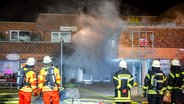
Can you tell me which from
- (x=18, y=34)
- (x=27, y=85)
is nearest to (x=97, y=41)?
(x=18, y=34)

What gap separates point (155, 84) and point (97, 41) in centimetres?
1808

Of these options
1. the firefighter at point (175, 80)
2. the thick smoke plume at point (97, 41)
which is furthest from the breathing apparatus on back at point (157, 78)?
the thick smoke plume at point (97, 41)

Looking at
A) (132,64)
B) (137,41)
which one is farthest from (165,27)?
(132,64)

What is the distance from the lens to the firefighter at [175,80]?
1225cm

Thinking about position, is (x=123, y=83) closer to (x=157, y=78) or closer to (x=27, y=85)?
(x=157, y=78)

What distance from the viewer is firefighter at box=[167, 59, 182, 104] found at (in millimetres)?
12250

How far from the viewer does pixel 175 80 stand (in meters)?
12.3

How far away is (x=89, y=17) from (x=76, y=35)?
2.06m

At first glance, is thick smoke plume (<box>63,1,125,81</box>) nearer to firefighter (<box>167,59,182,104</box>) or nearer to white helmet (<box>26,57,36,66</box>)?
firefighter (<box>167,59,182,104</box>)

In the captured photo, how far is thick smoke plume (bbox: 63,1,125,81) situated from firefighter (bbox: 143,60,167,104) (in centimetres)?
1595

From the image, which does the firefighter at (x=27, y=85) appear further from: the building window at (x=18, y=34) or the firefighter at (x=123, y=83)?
the building window at (x=18, y=34)

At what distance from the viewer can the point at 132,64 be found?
27.3 metres

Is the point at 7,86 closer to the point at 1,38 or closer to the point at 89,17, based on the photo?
the point at 1,38

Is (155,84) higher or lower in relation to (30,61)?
lower
